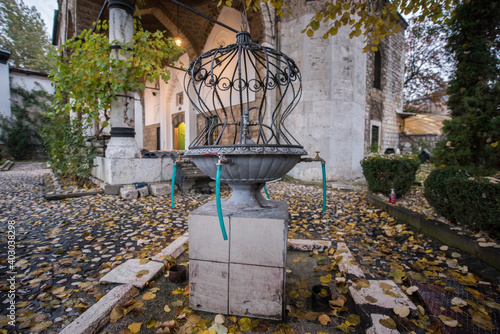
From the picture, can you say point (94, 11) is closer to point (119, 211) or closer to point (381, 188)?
point (119, 211)

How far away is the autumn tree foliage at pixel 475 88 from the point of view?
12.0 ft

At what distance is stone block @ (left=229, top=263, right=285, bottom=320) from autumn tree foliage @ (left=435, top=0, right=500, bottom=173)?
406 cm

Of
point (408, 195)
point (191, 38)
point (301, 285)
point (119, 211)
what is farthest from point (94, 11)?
point (408, 195)

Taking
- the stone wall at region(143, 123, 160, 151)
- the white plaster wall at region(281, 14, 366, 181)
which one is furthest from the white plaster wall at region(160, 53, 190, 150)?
the white plaster wall at region(281, 14, 366, 181)

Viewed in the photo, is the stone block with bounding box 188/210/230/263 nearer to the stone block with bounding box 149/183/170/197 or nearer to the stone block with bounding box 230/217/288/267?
the stone block with bounding box 230/217/288/267

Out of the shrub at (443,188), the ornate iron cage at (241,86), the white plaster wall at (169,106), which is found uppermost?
the white plaster wall at (169,106)

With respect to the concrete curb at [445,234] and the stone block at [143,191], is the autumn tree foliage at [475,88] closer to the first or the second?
the concrete curb at [445,234]

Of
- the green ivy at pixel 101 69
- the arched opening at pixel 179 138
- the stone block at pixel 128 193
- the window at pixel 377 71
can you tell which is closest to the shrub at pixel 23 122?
the arched opening at pixel 179 138

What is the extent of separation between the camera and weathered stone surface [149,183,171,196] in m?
5.12

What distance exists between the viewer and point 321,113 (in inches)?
292

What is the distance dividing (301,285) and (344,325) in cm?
49

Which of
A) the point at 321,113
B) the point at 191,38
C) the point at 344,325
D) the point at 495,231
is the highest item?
the point at 191,38

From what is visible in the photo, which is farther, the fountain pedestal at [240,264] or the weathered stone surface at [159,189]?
the weathered stone surface at [159,189]

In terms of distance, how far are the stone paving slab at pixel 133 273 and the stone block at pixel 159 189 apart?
→ 10.2ft
